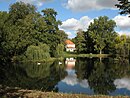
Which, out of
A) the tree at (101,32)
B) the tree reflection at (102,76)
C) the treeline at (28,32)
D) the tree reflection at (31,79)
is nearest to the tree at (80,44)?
the tree at (101,32)

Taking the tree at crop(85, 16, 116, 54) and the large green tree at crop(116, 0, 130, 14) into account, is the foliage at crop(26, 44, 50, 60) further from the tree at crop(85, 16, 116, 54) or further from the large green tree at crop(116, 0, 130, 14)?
the large green tree at crop(116, 0, 130, 14)

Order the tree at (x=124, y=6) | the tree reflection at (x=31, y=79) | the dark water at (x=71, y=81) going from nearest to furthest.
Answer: the tree at (x=124, y=6), the dark water at (x=71, y=81), the tree reflection at (x=31, y=79)

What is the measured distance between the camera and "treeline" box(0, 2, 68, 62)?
5075cm

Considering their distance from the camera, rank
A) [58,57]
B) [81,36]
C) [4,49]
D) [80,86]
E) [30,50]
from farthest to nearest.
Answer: [81,36], [58,57], [30,50], [4,49], [80,86]

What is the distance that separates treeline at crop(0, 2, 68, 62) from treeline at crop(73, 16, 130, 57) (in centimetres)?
2294

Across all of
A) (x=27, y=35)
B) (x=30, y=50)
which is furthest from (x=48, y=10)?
(x=30, y=50)

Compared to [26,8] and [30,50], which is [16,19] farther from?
[30,50]

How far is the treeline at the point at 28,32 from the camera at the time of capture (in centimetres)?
5075

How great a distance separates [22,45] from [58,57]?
39.2 ft

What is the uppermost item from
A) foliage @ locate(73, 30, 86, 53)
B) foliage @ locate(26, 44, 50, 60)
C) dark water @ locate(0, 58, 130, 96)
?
foliage @ locate(73, 30, 86, 53)

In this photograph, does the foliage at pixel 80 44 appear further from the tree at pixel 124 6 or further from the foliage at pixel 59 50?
the tree at pixel 124 6

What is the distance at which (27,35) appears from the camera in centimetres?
5862

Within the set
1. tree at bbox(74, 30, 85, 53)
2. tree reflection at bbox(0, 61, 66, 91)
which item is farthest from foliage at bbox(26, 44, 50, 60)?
tree at bbox(74, 30, 85, 53)

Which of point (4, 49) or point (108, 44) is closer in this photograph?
point (4, 49)
